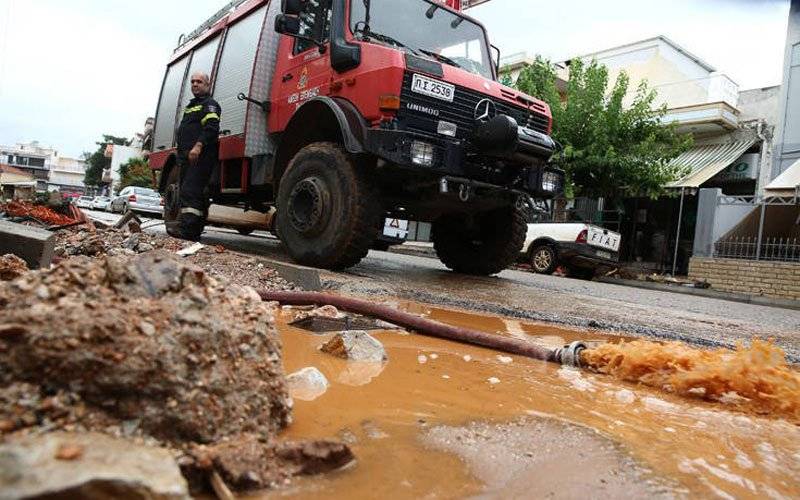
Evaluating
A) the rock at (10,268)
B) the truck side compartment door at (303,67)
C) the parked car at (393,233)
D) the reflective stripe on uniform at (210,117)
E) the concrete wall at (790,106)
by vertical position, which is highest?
the concrete wall at (790,106)

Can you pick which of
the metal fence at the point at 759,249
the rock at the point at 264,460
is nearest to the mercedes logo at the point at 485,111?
the rock at the point at 264,460

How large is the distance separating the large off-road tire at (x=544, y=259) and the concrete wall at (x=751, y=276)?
345 centimetres

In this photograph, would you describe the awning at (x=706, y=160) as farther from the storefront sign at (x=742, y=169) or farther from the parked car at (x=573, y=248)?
the parked car at (x=573, y=248)

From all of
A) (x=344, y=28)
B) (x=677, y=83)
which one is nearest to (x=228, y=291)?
(x=344, y=28)

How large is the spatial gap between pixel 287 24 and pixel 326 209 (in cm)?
175

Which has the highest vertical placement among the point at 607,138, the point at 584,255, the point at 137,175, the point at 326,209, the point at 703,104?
the point at 703,104

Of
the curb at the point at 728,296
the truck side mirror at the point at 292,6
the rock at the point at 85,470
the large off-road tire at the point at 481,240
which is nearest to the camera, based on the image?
the rock at the point at 85,470

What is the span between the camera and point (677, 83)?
1923 centimetres

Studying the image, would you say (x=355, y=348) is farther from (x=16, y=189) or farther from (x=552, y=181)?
(x=16, y=189)

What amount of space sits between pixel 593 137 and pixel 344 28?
12.3 m

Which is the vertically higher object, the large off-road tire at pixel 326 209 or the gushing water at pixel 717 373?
the large off-road tire at pixel 326 209

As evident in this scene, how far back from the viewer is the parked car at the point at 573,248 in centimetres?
1221

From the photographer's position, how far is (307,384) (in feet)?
5.65

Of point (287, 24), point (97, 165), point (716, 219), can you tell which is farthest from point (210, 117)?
point (97, 165)
